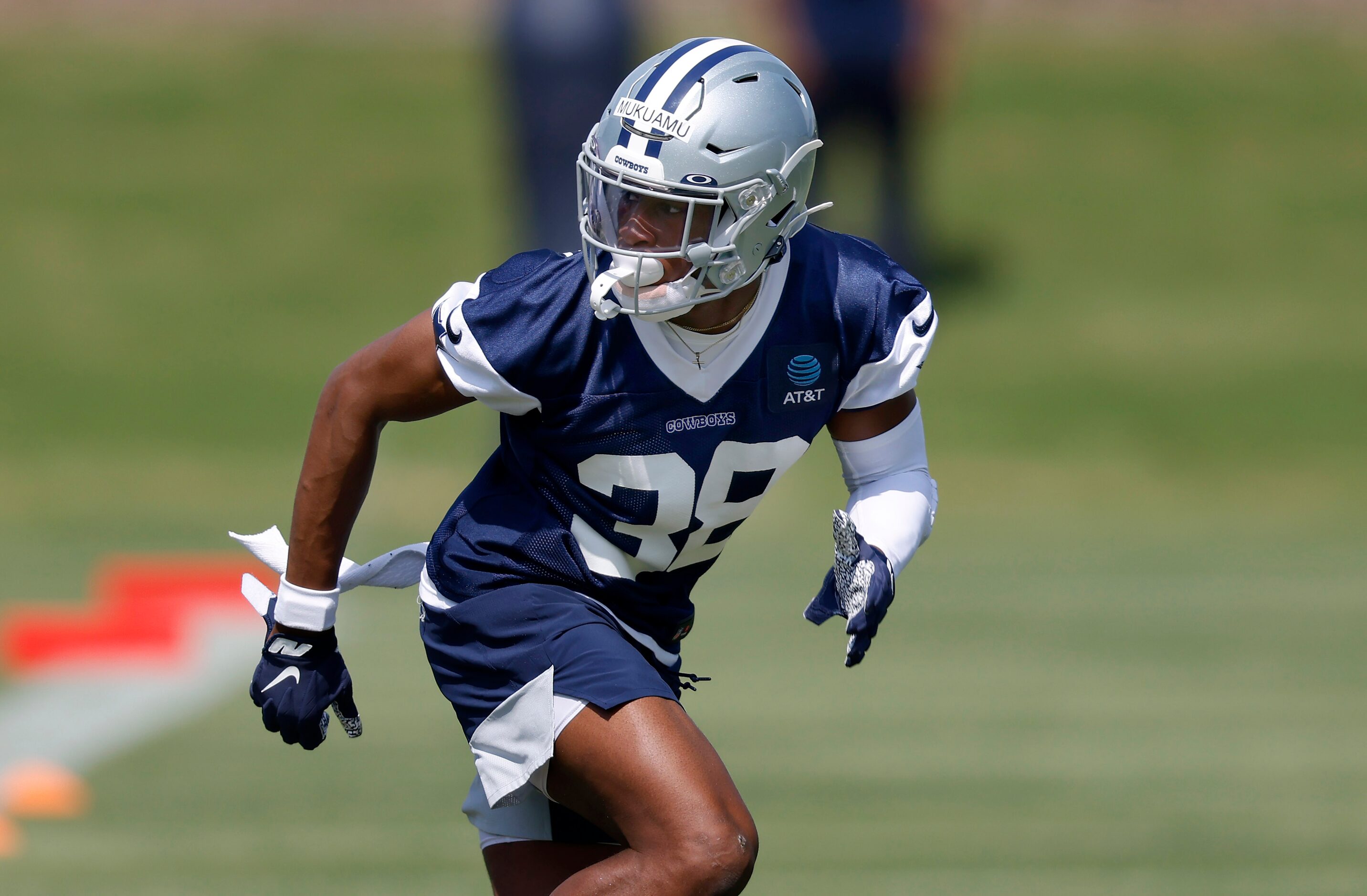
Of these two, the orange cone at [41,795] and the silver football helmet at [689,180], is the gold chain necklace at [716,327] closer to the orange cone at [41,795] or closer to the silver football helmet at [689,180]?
the silver football helmet at [689,180]

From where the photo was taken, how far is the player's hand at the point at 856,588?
135 inches

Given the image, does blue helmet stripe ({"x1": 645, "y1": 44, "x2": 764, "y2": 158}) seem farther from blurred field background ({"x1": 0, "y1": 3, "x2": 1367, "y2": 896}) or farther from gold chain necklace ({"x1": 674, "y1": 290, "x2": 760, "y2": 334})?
blurred field background ({"x1": 0, "y1": 3, "x2": 1367, "y2": 896})

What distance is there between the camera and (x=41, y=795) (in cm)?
609

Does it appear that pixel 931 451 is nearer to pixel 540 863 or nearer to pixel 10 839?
pixel 10 839

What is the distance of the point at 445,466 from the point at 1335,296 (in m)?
7.92

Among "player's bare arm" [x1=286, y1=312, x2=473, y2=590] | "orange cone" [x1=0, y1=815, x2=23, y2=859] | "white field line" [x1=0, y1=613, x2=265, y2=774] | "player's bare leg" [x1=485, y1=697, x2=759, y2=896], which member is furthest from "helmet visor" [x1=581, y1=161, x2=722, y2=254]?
"white field line" [x1=0, y1=613, x2=265, y2=774]

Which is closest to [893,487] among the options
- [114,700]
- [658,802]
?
[658,802]

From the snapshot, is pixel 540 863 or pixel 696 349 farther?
pixel 540 863

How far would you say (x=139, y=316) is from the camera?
1527 cm

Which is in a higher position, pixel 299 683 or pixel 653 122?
pixel 653 122

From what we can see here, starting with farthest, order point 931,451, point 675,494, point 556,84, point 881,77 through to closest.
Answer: point 881,77 < point 931,451 < point 556,84 < point 675,494

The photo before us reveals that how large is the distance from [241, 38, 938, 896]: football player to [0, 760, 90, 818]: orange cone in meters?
2.73

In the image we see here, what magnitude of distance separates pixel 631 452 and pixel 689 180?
1.68ft

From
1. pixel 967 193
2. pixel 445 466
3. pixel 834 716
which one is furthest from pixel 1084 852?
pixel 967 193
